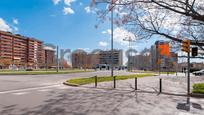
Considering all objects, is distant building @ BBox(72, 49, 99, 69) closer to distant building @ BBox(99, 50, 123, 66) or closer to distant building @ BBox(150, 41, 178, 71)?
distant building @ BBox(99, 50, 123, 66)

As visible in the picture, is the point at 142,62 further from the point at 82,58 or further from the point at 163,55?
the point at 163,55

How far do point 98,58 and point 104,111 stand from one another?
13947 cm

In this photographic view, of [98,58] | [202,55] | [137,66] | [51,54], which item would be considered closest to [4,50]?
[51,54]

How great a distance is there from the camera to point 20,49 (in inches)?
6083

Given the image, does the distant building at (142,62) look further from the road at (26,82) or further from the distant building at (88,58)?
the road at (26,82)

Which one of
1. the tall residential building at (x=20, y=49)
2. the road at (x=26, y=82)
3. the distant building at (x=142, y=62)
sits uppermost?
the tall residential building at (x=20, y=49)

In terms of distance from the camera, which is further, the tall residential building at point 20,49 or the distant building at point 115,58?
the distant building at point 115,58

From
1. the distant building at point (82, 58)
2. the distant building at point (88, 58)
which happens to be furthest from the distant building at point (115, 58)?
the distant building at point (82, 58)

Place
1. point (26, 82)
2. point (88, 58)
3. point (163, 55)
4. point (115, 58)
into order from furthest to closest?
point (88, 58) < point (115, 58) < point (163, 55) < point (26, 82)

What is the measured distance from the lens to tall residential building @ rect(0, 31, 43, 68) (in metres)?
137

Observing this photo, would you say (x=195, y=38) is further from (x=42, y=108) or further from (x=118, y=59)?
→ (x=118, y=59)

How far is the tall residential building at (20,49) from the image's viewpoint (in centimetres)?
13699

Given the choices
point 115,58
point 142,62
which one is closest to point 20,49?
point 115,58

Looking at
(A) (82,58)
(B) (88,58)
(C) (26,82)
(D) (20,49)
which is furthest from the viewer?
(D) (20,49)
